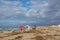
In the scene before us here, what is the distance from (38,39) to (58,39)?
141cm

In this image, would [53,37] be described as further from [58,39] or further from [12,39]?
[12,39]

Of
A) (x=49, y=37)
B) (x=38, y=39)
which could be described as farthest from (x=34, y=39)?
(x=49, y=37)

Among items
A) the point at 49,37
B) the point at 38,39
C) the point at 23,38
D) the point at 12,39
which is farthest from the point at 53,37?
the point at 12,39

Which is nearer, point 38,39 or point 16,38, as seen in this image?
point 38,39

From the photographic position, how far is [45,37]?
40.0ft

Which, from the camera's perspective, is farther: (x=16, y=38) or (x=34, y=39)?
(x=16, y=38)

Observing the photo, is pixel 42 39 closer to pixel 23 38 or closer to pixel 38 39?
pixel 38 39

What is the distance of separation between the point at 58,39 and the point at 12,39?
343 cm

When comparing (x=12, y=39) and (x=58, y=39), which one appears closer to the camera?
(x=58, y=39)

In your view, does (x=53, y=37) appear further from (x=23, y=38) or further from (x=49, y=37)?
(x=23, y=38)

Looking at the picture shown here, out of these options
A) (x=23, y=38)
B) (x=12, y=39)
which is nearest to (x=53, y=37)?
(x=23, y=38)

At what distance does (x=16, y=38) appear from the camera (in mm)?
12758

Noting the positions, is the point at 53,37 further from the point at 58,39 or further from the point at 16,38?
the point at 16,38

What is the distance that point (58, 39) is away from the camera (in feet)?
38.7
